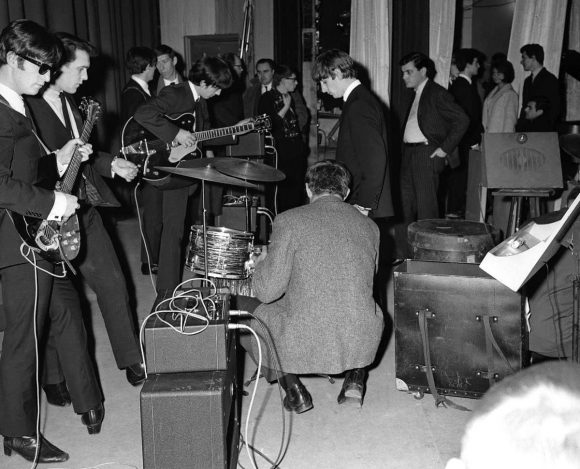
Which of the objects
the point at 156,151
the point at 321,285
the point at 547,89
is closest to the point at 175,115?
the point at 156,151

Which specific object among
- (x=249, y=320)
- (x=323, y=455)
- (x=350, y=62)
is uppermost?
(x=350, y=62)

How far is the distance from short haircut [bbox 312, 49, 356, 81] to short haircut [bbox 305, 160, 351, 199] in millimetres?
1059

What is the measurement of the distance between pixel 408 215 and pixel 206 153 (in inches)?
65.3

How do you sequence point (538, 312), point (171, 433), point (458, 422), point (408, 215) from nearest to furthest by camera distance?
point (171, 433)
point (458, 422)
point (538, 312)
point (408, 215)

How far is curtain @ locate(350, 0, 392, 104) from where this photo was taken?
6.76 metres

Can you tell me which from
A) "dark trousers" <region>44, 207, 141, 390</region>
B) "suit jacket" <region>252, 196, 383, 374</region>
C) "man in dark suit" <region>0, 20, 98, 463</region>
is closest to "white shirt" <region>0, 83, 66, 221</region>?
"man in dark suit" <region>0, 20, 98, 463</region>

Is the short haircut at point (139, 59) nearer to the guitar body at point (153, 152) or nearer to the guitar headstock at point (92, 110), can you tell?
the guitar body at point (153, 152)

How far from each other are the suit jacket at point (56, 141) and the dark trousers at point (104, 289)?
0.13 metres

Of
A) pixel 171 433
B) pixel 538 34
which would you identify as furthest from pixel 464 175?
pixel 171 433

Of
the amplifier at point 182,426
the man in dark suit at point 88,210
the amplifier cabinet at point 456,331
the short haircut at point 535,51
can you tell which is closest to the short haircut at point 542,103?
the short haircut at point 535,51

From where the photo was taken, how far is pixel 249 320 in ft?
10.5

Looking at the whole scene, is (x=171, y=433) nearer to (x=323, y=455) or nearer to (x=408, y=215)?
(x=323, y=455)

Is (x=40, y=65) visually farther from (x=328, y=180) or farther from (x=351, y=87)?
(x=351, y=87)

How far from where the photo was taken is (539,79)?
6461 mm
